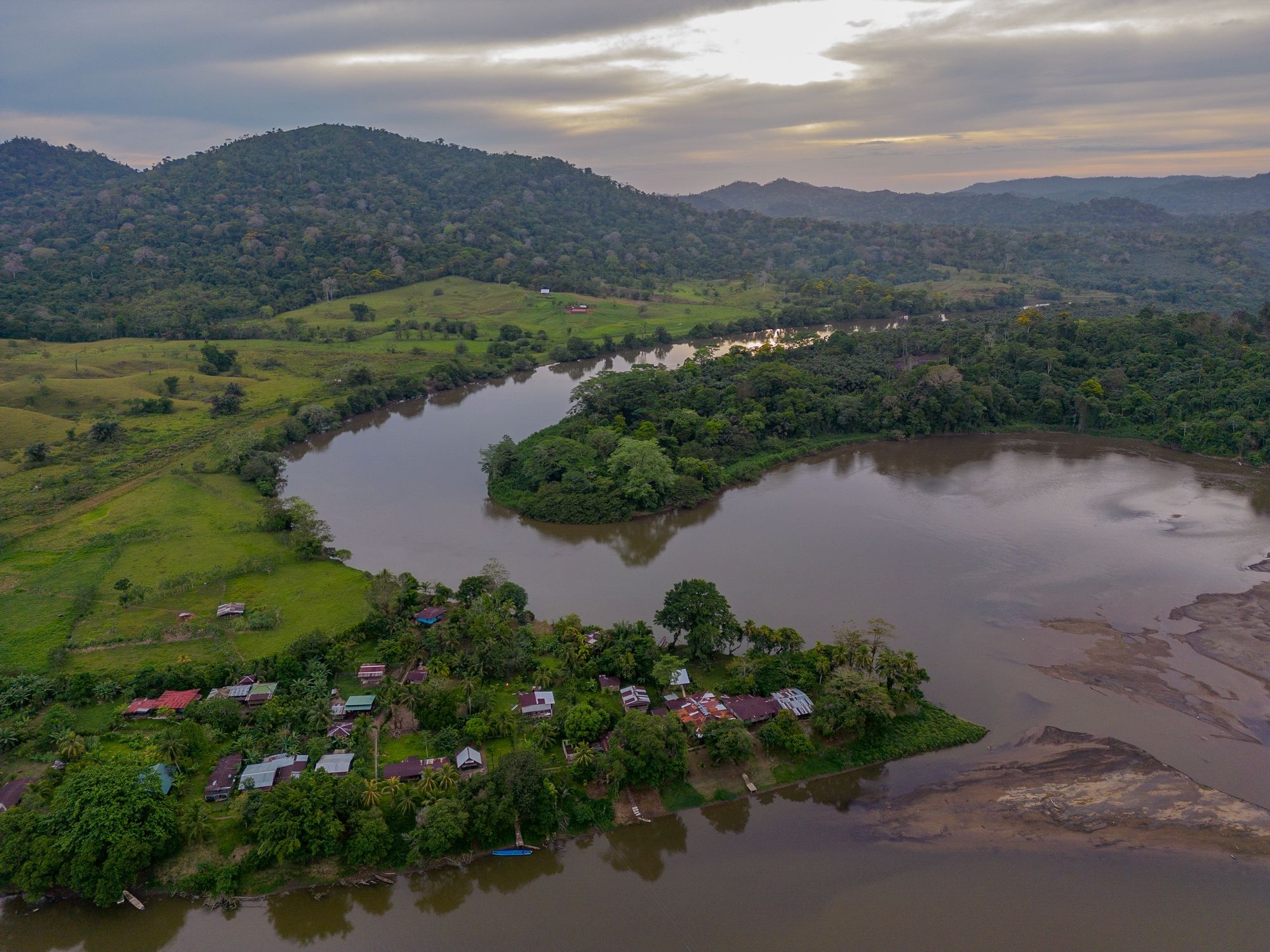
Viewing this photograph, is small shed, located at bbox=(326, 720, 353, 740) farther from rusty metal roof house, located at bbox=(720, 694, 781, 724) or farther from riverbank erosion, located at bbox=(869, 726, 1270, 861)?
riverbank erosion, located at bbox=(869, 726, 1270, 861)

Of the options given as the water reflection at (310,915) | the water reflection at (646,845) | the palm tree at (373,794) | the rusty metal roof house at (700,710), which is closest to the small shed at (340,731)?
the palm tree at (373,794)

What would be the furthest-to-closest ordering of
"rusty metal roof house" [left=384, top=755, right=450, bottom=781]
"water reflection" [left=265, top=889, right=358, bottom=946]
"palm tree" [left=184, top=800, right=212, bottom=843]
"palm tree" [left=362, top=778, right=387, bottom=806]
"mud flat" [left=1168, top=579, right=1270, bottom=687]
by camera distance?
1. "mud flat" [left=1168, top=579, right=1270, bottom=687]
2. "rusty metal roof house" [left=384, top=755, right=450, bottom=781]
3. "palm tree" [left=362, top=778, right=387, bottom=806]
4. "palm tree" [left=184, top=800, right=212, bottom=843]
5. "water reflection" [left=265, top=889, right=358, bottom=946]

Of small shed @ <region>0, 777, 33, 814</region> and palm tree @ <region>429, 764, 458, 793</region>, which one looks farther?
palm tree @ <region>429, 764, 458, 793</region>

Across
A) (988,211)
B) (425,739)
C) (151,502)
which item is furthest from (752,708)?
(988,211)

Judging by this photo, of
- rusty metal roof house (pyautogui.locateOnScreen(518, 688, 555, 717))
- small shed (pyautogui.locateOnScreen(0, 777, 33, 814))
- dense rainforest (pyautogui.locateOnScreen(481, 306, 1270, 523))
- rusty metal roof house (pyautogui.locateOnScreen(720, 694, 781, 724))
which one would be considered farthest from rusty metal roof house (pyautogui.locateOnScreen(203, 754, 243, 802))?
dense rainforest (pyautogui.locateOnScreen(481, 306, 1270, 523))

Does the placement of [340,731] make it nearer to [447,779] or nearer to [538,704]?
[447,779]

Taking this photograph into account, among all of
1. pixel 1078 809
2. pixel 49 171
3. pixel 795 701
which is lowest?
pixel 1078 809
